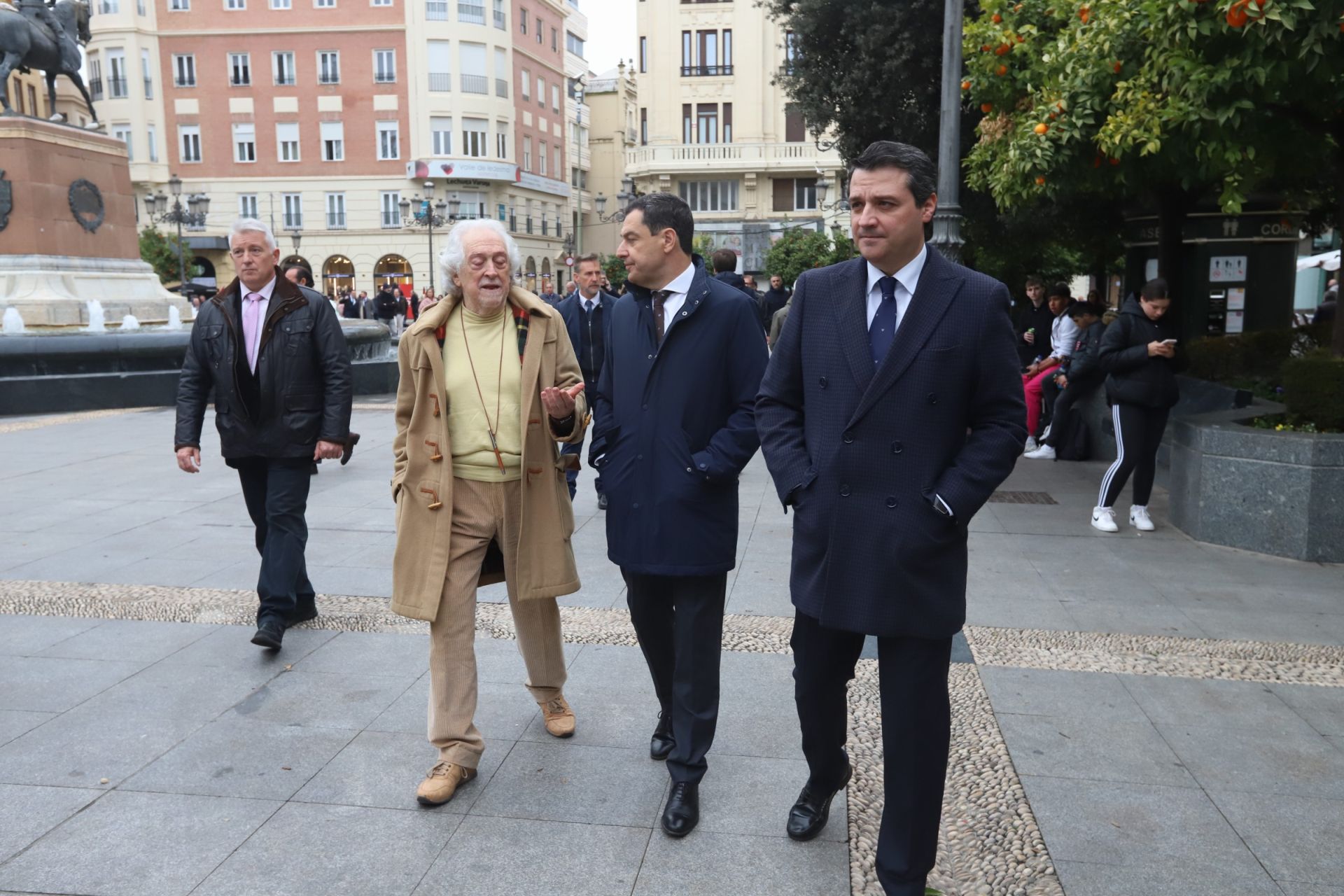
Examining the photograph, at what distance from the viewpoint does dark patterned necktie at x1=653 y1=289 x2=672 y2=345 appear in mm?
3637

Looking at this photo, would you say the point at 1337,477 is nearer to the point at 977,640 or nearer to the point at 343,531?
the point at 977,640

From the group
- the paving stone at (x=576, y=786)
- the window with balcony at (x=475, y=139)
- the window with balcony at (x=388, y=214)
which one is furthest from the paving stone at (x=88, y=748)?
the window with balcony at (x=475, y=139)

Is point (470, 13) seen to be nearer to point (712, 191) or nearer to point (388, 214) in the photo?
point (388, 214)

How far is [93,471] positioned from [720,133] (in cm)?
4206

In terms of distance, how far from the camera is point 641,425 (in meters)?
3.59

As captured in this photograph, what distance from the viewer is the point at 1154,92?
7.16 meters

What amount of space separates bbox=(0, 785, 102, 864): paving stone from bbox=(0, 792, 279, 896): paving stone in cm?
5

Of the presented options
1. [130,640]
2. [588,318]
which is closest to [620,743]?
[130,640]

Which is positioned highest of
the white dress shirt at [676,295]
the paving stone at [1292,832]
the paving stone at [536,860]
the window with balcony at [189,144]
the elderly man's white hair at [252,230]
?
the window with balcony at [189,144]

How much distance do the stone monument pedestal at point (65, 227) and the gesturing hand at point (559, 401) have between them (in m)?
16.1

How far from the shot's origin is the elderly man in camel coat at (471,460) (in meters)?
3.78

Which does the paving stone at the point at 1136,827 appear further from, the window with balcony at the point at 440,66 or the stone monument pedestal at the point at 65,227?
the window with balcony at the point at 440,66

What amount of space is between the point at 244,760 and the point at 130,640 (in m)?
1.68

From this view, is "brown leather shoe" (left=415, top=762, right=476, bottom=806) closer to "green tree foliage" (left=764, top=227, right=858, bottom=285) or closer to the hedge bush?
the hedge bush
